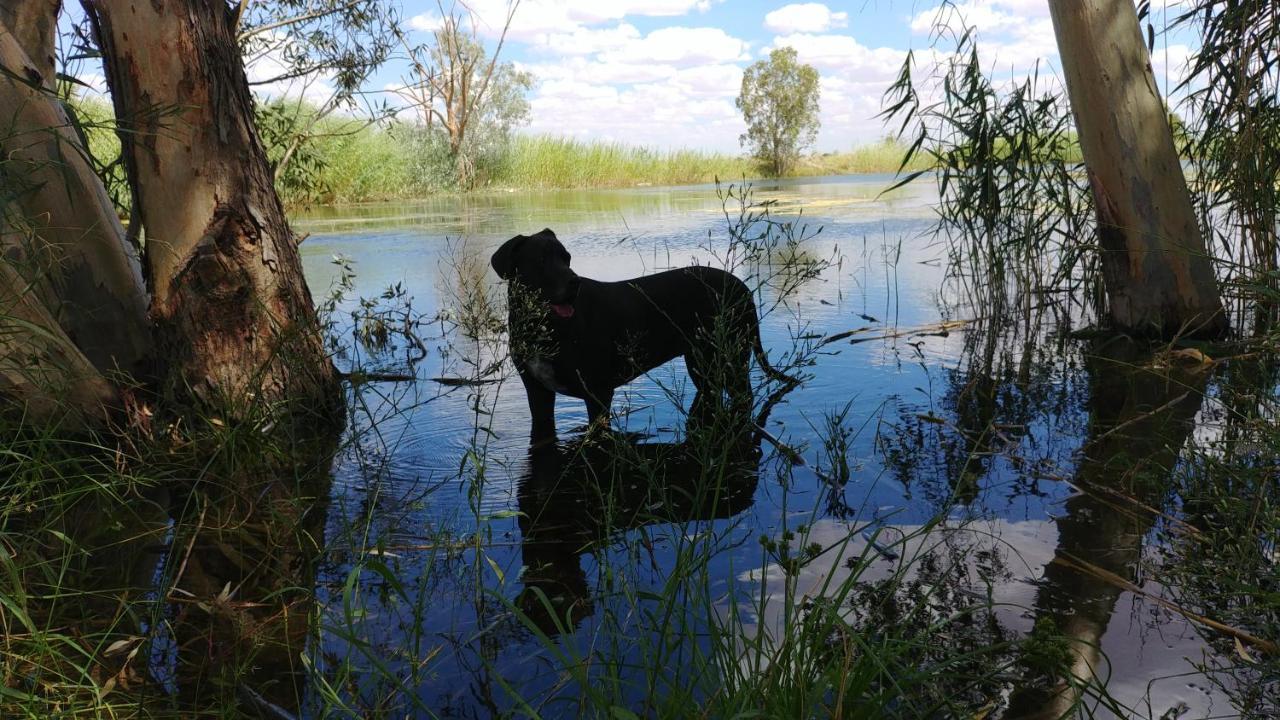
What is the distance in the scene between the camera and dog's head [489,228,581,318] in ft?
13.7

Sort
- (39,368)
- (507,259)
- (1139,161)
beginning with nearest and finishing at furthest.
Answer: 1. (39,368)
2. (507,259)
3. (1139,161)

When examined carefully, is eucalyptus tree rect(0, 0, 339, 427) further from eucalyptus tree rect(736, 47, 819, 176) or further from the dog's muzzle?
eucalyptus tree rect(736, 47, 819, 176)

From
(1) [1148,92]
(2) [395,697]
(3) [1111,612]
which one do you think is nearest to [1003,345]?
(1) [1148,92]

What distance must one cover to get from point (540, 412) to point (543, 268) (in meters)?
0.70

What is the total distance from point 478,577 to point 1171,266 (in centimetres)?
498

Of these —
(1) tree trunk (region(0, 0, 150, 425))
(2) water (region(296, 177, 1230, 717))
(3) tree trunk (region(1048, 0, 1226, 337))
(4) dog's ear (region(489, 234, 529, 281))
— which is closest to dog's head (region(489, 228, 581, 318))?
(4) dog's ear (region(489, 234, 529, 281))

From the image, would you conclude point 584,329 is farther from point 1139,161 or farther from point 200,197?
point 1139,161

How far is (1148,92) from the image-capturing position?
18.3 feet

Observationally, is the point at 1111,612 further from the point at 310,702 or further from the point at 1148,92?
the point at 1148,92

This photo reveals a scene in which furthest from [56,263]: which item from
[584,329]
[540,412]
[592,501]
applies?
[592,501]

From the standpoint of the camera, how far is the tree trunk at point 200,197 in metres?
4.11

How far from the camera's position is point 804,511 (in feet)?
10.9

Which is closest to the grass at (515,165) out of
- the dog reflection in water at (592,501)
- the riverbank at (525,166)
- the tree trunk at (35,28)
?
the riverbank at (525,166)

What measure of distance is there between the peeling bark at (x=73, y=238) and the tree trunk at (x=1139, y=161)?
560 cm
